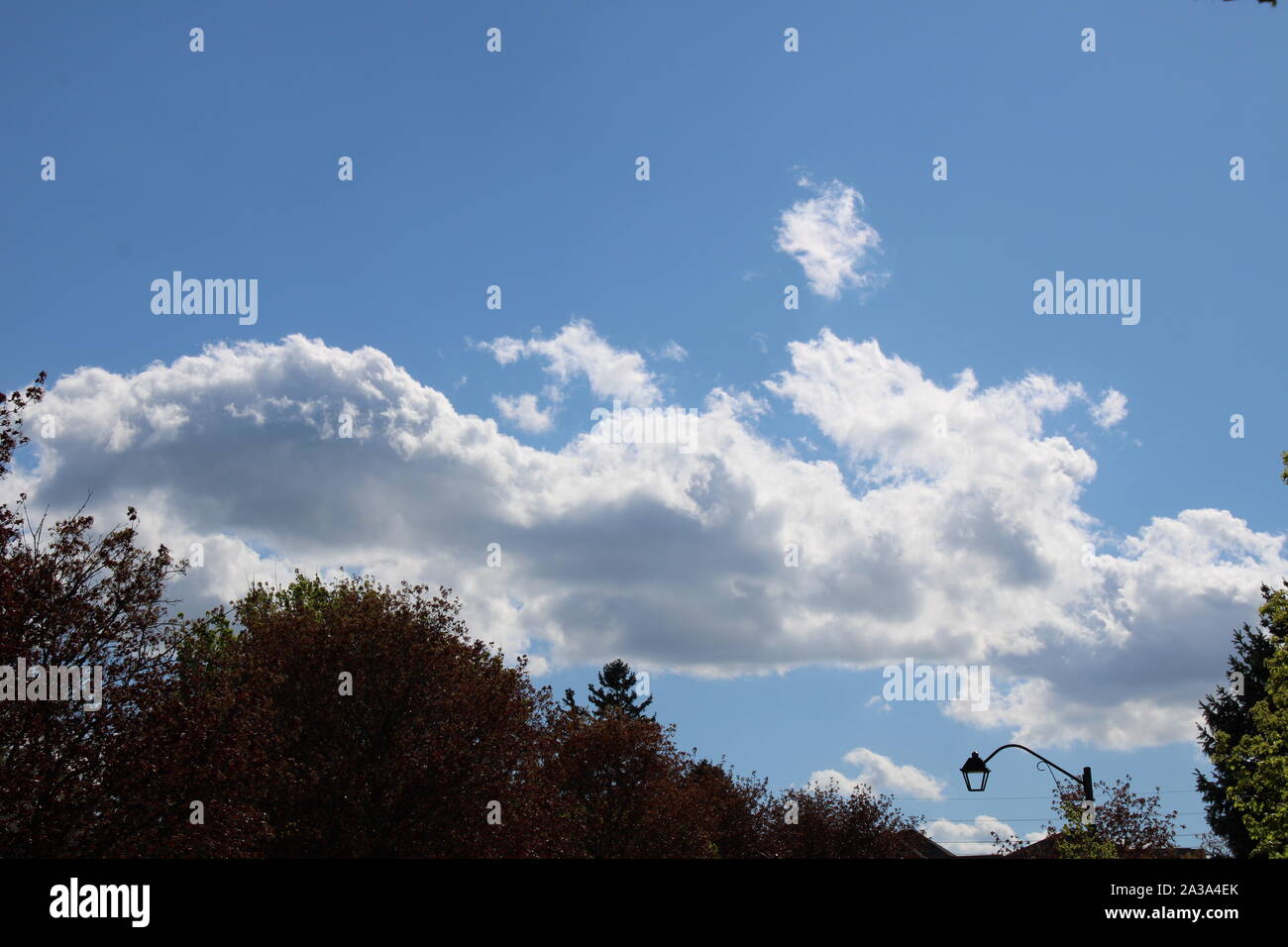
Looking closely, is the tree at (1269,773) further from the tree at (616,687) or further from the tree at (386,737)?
the tree at (616,687)

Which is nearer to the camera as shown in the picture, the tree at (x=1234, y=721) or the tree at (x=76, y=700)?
the tree at (x=76, y=700)

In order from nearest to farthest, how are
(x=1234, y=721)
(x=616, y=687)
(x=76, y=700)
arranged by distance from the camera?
(x=76, y=700) → (x=1234, y=721) → (x=616, y=687)

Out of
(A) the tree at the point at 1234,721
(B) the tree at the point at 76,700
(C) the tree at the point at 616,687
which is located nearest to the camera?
(B) the tree at the point at 76,700

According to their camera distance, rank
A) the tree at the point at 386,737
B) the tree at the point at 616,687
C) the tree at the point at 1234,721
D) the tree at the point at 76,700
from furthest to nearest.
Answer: the tree at the point at 616,687 < the tree at the point at 1234,721 < the tree at the point at 386,737 < the tree at the point at 76,700

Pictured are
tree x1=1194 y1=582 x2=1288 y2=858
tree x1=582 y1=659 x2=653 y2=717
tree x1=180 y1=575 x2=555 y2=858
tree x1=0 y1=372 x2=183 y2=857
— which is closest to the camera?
tree x1=0 y1=372 x2=183 y2=857

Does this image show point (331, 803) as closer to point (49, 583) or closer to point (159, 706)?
point (159, 706)

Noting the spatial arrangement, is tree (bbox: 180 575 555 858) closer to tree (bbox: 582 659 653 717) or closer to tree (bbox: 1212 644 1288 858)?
tree (bbox: 1212 644 1288 858)

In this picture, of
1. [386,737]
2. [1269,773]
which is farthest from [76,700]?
[1269,773]

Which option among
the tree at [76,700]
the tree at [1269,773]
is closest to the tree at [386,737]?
the tree at [76,700]

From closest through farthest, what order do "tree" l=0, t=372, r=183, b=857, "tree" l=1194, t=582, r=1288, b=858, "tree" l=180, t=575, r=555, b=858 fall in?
"tree" l=0, t=372, r=183, b=857
"tree" l=180, t=575, r=555, b=858
"tree" l=1194, t=582, r=1288, b=858

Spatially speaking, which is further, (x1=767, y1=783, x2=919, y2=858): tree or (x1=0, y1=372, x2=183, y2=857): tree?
(x1=767, y1=783, x2=919, y2=858): tree

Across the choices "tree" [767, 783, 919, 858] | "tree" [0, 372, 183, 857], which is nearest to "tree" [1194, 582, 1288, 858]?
"tree" [767, 783, 919, 858]

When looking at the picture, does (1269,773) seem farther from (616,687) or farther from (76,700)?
(616,687)
